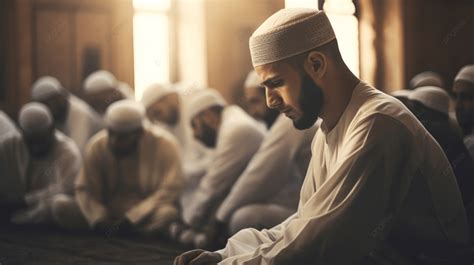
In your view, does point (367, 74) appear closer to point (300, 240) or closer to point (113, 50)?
point (113, 50)

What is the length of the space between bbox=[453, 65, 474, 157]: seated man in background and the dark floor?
6.84 ft

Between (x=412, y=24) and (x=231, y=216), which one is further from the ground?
(x=412, y=24)

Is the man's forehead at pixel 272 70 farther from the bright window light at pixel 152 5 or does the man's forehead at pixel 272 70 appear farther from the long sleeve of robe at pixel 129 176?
the bright window light at pixel 152 5

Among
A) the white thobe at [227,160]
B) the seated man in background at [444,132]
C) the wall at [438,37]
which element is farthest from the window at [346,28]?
the seated man in background at [444,132]

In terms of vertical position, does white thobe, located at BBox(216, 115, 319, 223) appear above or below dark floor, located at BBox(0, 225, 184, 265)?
above

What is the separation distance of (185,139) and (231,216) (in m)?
2.43

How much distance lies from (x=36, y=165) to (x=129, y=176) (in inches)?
48.0

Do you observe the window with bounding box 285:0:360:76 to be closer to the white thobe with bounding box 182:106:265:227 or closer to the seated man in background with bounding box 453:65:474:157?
the white thobe with bounding box 182:106:265:227

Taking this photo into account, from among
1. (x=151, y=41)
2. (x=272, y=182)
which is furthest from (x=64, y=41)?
(x=272, y=182)

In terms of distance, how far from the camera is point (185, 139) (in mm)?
8117

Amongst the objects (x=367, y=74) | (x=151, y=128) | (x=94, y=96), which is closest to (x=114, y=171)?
(x=151, y=128)

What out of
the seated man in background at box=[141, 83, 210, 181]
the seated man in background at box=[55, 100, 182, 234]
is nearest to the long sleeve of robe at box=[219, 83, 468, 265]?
the seated man in background at box=[55, 100, 182, 234]

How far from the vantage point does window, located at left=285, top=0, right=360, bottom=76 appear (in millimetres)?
10617

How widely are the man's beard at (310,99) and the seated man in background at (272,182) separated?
268 cm
